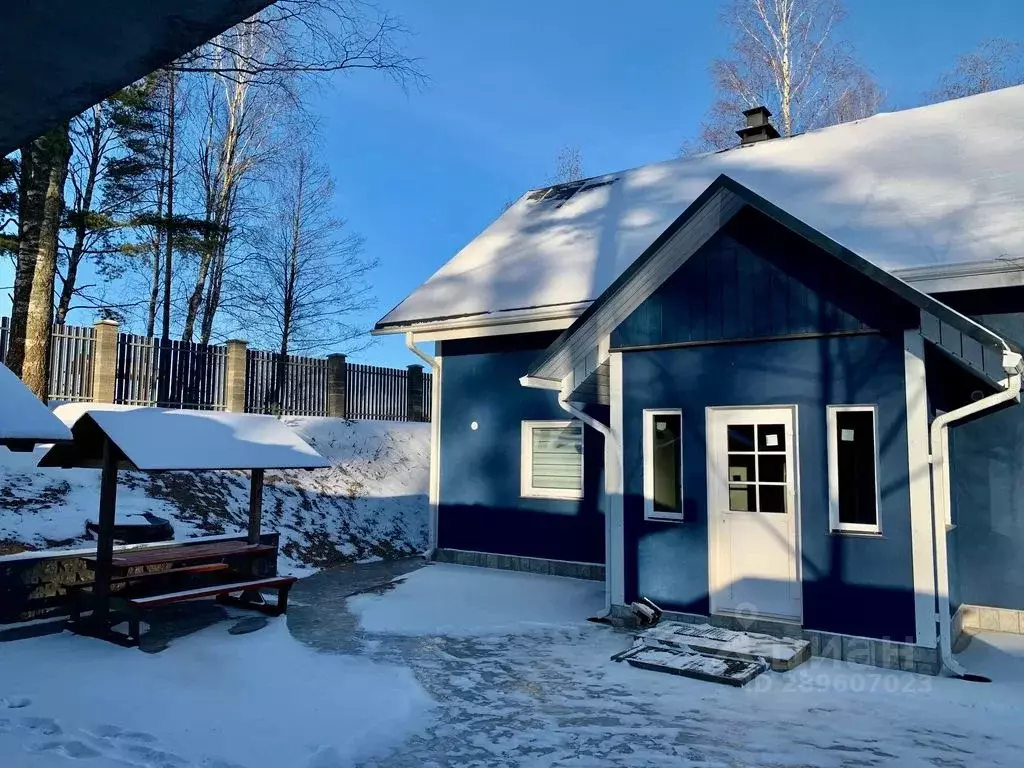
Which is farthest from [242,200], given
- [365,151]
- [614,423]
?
[614,423]

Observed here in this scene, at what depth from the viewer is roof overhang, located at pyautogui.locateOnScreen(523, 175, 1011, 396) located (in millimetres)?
6152

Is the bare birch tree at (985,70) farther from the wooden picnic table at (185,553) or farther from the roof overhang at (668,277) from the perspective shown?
the wooden picnic table at (185,553)

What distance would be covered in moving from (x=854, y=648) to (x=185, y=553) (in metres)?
6.68

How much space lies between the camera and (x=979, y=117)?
10859 mm

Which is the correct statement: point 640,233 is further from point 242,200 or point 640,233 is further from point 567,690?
point 242,200

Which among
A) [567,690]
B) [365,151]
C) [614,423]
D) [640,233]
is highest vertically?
[365,151]

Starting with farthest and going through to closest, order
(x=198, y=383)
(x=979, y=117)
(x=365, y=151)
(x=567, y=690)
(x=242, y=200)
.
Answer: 1. (x=242, y=200)
2. (x=365, y=151)
3. (x=198, y=383)
4. (x=979, y=117)
5. (x=567, y=690)

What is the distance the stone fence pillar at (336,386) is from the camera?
1834 centimetres

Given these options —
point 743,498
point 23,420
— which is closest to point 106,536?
point 23,420

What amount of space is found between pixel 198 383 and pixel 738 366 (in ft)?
41.0

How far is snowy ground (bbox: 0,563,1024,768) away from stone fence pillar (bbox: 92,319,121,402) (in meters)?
8.20

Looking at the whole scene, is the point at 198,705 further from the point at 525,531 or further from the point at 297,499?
the point at 297,499

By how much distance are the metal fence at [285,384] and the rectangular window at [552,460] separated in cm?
820

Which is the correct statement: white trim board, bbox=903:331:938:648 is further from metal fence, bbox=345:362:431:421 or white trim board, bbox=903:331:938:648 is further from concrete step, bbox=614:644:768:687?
metal fence, bbox=345:362:431:421
